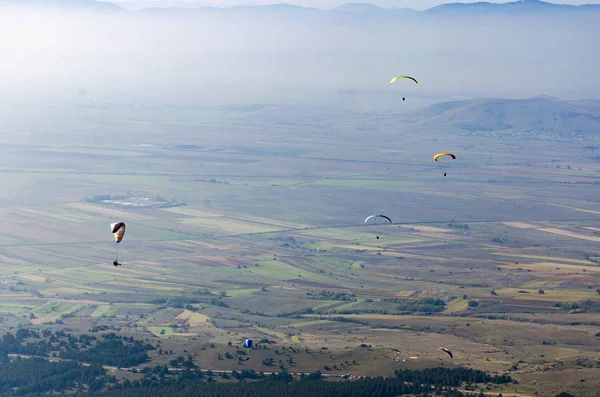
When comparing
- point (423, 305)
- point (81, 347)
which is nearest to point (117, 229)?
point (81, 347)

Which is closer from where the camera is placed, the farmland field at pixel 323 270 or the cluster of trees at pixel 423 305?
the farmland field at pixel 323 270

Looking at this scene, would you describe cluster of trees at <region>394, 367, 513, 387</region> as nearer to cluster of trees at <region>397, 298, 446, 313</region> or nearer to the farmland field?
the farmland field

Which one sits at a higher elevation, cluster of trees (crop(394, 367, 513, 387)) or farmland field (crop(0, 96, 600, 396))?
farmland field (crop(0, 96, 600, 396))

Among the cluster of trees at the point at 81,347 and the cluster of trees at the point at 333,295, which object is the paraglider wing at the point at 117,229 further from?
the cluster of trees at the point at 333,295

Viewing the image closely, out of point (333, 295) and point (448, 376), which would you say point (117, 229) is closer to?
point (448, 376)

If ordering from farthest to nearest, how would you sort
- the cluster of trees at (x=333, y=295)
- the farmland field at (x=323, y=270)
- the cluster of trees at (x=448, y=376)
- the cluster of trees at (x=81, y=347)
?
the cluster of trees at (x=333, y=295) → the farmland field at (x=323, y=270) → the cluster of trees at (x=81, y=347) → the cluster of trees at (x=448, y=376)

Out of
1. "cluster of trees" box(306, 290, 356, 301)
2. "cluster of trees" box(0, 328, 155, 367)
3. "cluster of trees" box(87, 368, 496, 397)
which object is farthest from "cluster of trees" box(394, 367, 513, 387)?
"cluster of trees" box(306, 290, 356, 301)

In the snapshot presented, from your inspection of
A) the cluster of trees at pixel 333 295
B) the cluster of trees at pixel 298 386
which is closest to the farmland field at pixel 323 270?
the cluster of trees at pixel 333 295

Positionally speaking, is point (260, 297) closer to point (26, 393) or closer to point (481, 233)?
point (26, 393)

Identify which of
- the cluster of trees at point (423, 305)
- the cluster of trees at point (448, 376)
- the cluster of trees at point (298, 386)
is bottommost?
the cluster of trees at point (298, 386)
